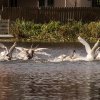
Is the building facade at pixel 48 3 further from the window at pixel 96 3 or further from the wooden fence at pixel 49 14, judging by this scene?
the wooden fence at pixel 49 14

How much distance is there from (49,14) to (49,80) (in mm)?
35223

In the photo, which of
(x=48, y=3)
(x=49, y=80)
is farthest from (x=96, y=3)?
(x=49, y=80)

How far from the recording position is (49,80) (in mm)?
23750

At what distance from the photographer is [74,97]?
19.3 meters

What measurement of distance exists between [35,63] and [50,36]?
20.9m

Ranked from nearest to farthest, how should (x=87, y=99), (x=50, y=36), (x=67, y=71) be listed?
(x=87, y=99) < (x=67, y=71) < (x=50, y=36)

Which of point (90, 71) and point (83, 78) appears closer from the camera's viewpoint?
point (83, 78)

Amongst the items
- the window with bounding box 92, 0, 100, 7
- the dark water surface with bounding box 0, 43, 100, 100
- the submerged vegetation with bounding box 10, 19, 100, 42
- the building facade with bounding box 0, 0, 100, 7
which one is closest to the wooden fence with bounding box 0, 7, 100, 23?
the submerged vegetation with bounding box 10, 19, 100, 42

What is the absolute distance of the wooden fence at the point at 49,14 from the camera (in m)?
57.8

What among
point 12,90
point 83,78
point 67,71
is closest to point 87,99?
point 12,90

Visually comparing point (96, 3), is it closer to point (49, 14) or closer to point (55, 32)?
point (49, 14)

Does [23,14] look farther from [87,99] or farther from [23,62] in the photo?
[87,99]

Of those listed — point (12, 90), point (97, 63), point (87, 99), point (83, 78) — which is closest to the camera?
point (87, 99)

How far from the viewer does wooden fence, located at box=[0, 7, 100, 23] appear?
57781 mm
